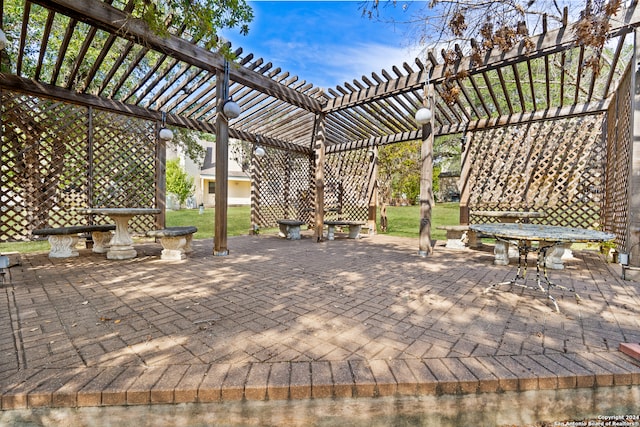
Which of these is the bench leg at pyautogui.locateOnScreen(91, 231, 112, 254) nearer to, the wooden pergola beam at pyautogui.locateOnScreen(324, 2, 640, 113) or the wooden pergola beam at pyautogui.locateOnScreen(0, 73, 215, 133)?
the wooden pergola beam at pyautogui.locateOnScreen(0, 73, 215, 133)

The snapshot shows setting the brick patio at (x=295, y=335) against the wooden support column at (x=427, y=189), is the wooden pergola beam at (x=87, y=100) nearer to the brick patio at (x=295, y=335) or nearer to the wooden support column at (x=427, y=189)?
the brick patio at (x=295, y=335)

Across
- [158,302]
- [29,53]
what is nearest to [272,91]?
[158,302]

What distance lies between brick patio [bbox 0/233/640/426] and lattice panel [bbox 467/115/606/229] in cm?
265

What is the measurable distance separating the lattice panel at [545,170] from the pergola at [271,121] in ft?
0.07

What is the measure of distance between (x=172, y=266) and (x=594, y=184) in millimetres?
7643

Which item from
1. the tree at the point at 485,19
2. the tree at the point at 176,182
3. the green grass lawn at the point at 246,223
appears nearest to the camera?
the tree at the point at 485,19

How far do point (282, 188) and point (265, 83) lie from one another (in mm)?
3711

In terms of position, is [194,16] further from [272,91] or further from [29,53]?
[29,53]

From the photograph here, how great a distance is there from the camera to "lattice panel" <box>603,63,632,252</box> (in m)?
4.20

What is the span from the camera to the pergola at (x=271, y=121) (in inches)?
166

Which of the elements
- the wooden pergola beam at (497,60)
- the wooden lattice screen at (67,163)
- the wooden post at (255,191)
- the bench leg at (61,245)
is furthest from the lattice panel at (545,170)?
the bench leg at (61,245)

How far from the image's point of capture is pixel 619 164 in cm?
474

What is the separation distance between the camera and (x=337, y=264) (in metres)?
4.43

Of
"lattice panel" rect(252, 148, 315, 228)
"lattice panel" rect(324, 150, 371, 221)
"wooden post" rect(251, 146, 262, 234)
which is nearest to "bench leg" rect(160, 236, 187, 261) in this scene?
"wooden post" rect(251, 146, 262, 234)
